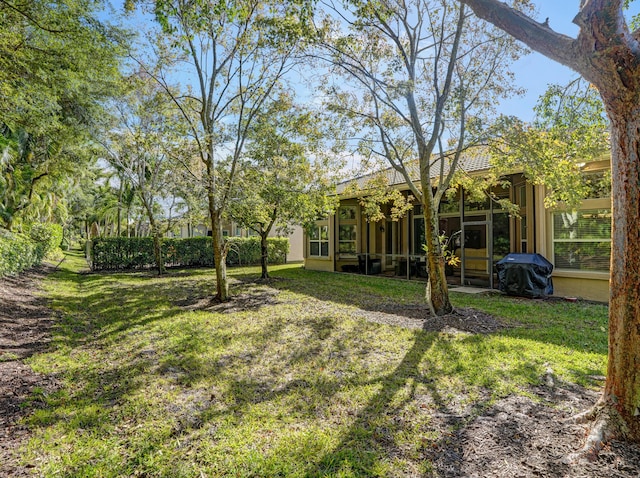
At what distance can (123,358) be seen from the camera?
479 centimetres

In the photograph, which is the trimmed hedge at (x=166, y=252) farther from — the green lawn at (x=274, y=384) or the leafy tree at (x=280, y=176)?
the green lawn at (x=274, y=384)

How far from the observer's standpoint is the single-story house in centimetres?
819

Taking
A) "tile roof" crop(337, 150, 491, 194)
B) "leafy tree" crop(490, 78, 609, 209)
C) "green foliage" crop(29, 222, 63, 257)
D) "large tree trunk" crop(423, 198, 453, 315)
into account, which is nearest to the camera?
"leafy tree" crop(490, 78, 609, 209)

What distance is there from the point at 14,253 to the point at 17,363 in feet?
25.9

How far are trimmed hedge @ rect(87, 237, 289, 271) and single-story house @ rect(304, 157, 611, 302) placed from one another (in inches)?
171

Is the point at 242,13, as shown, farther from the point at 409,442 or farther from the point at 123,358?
the point at 409,442

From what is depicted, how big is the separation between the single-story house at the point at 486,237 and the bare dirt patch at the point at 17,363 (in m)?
7.63

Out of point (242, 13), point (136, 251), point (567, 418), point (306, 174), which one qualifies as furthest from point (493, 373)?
point (136, 251)

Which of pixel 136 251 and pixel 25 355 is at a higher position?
pixel 136 251

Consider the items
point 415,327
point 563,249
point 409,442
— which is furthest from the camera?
point 563,249

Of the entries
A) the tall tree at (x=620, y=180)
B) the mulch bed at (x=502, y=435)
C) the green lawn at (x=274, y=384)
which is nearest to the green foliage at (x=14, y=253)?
the green lawn at (x=274, y=384)

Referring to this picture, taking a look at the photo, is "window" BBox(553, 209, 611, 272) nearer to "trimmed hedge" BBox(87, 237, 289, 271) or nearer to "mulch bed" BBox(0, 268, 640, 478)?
"mulch bed" BBox(0, 268, 640, 478)

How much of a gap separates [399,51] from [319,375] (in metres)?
6.03

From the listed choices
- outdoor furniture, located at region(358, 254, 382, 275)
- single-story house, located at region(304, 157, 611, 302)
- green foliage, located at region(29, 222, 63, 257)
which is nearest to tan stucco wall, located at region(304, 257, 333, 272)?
single-story house, located at region(304, 157, 611, 302)
